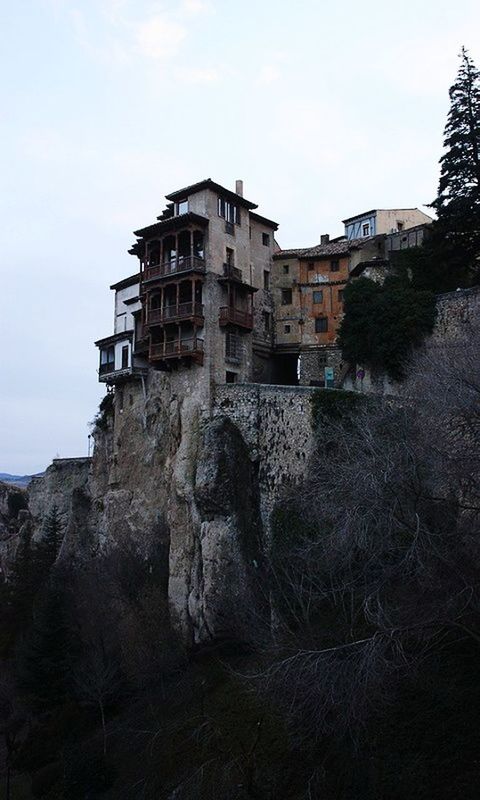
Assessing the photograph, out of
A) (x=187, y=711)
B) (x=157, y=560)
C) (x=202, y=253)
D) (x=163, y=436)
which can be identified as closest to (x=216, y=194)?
(x=202, y=253)

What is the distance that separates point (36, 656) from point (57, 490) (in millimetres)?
25495

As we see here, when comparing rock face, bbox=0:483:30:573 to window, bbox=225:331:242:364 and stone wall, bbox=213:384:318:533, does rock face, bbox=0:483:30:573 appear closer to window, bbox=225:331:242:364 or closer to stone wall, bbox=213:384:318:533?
window, bbox=225:331:242:364

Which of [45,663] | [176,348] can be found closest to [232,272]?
[176,348]

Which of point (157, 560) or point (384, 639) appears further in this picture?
point (157, 560)

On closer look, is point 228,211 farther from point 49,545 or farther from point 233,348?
point 49,545

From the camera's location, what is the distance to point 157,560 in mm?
42906

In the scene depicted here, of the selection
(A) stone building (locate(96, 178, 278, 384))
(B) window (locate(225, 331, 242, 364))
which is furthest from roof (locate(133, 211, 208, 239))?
(B) window (locate(225, 331, 242, 364))

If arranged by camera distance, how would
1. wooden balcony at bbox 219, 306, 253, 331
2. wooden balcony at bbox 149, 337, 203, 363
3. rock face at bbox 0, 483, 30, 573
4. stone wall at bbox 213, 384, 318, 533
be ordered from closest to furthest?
stone wall at bbox 213, 384, 318, 533 < wooden balcony at bbox 149, 337, 203, 363 < wooden balcony at bbox 219, 306, 253, 331 < rock face at bbox 0, 483, 30, 573

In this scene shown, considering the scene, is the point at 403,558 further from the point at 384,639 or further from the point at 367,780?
the point at 367,780

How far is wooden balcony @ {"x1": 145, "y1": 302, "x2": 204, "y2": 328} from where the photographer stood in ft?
138

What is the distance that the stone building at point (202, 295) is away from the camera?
4247 cm

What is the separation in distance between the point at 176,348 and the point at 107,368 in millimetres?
8576

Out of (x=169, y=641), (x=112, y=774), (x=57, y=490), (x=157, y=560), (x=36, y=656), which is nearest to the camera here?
(x=112, y=774)

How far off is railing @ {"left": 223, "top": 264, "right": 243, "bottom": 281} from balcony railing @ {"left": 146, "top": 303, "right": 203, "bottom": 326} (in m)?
2.67
